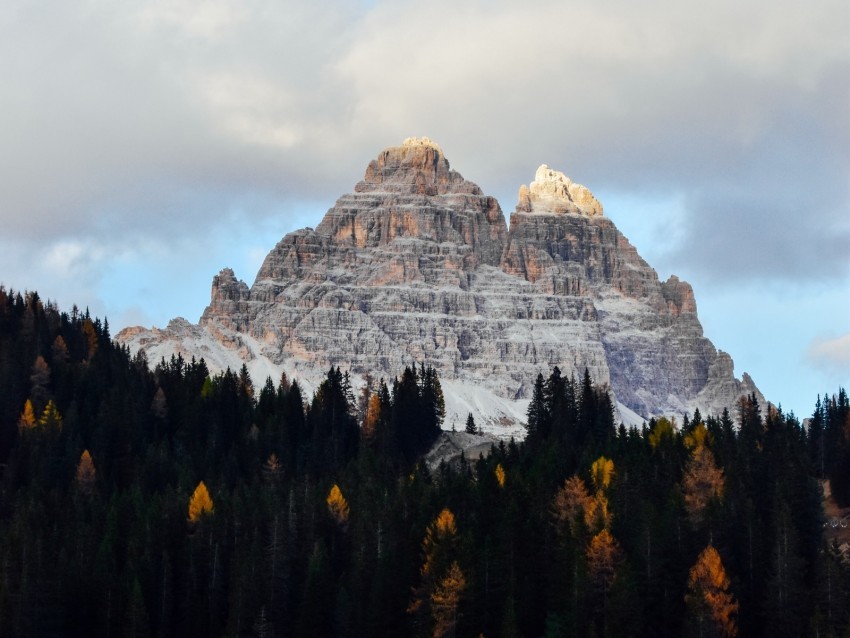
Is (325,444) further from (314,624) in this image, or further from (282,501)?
(314,624)

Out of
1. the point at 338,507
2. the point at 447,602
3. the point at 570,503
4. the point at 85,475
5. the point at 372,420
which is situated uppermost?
the point at 372,420

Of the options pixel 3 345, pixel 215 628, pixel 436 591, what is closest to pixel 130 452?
pixel 3 345

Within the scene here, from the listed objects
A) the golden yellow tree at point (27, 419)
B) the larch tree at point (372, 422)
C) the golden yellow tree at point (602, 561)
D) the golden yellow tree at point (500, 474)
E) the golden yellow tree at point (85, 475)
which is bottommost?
the golden yellow tree at point (602, 561)

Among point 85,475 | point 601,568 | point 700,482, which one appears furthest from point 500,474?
point 85,475

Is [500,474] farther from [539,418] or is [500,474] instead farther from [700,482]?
[539,418]

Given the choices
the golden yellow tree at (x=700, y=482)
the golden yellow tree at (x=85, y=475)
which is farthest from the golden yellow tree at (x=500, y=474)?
the golden yellow tree at (x=85, y=475)

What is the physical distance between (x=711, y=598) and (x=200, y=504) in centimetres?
4522

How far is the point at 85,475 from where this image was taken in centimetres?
15812

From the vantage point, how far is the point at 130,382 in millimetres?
183375

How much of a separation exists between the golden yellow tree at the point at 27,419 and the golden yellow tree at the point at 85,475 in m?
10.8

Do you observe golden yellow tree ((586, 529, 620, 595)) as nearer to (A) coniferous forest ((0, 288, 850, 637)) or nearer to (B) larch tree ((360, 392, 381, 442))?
(A) coniferous forest ((0, 288, 850, 637))

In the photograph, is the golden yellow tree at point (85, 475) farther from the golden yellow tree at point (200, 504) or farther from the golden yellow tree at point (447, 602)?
the golden yellow tree at point (447, 602)

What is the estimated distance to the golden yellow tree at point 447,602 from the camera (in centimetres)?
10962

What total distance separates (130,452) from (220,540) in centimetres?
4076
